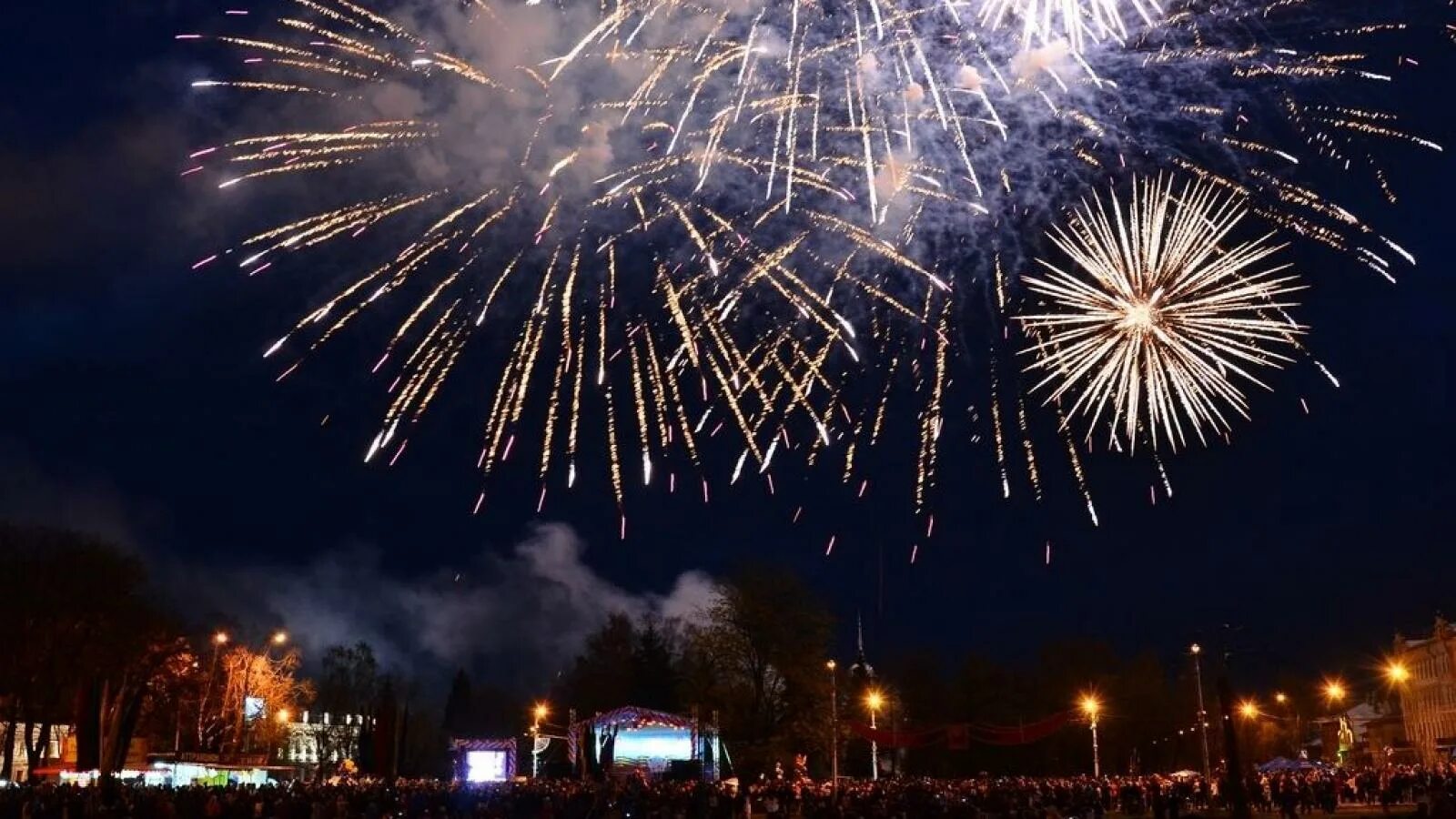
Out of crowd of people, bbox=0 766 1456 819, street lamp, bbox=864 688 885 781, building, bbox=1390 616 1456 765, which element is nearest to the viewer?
crowd of people, bbox=0 766 1456 819

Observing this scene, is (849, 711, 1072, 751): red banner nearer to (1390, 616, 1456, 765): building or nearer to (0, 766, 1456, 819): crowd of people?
(0, 766, 1456, 819): crowd of people

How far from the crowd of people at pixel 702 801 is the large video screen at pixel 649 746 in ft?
38.8

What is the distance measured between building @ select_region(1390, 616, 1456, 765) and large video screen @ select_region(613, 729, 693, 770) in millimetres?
45270

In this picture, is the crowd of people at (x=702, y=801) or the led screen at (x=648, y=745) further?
the led screen at (x=648, y=745)

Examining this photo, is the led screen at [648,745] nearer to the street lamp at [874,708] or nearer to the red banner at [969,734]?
the street lamp at [874,708]

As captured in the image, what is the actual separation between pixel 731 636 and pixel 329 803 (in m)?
33.0

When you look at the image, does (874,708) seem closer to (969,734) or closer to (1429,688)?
(969,734)

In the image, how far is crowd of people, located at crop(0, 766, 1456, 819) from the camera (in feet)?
81.8

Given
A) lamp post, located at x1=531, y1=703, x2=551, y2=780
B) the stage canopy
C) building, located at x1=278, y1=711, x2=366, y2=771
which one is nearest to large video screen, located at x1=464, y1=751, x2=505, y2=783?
lamp post, located at x1=531, y1=703, x2=551, y2=780

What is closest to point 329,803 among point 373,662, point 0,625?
point 0,625

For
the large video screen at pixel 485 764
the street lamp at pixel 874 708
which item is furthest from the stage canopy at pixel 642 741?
the street lamp at pixel 874 708

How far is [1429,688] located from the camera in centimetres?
8088

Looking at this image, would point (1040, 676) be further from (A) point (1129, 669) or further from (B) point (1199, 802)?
(B) point (1199, 802)

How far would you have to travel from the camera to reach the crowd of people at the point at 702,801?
2494 cm
